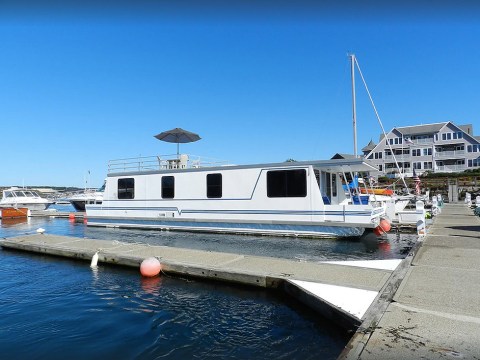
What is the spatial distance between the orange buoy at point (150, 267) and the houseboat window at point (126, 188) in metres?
11.0

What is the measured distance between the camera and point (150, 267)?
760cm

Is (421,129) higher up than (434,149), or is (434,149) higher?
(421,129)

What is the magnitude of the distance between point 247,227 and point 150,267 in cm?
770

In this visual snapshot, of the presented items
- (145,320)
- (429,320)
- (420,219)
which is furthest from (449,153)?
(145,320)

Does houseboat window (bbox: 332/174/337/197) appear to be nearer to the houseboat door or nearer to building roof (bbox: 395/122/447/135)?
the houseboat door

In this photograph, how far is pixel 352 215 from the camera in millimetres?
12875

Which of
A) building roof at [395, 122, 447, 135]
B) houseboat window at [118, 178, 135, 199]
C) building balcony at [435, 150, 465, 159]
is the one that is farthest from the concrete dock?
building roof at [395, 122, 447, 135]

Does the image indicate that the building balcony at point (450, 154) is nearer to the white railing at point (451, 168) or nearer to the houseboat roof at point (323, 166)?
the white railing at point (451, 168)

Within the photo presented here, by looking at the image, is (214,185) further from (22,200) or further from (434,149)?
(434,149)

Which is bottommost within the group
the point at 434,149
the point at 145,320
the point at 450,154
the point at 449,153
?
the point at 145,320

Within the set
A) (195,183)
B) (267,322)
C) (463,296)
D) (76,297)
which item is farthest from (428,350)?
(195,183)

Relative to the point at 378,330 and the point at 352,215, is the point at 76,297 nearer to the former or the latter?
the point at 378,330

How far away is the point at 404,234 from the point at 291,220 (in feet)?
15.5

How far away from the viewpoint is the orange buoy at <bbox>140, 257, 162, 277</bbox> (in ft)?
24.9
